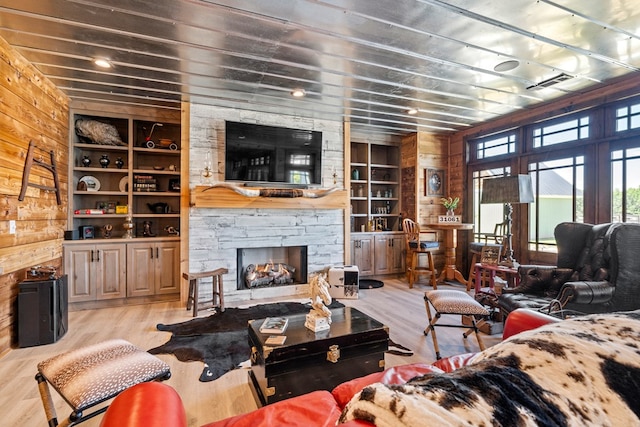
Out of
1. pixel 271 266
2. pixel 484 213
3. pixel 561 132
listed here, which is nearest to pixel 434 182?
pixel 484 213

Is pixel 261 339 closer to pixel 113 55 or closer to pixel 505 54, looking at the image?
pixel 113 55

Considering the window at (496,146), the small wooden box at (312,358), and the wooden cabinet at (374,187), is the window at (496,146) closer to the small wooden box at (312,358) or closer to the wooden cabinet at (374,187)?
the wooden cabinet at (374,187)

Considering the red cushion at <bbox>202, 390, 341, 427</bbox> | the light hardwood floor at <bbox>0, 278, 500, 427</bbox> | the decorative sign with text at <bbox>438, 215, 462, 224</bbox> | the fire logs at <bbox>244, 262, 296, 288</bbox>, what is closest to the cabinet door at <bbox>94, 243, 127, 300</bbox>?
the light hardwood floor at <bbox>0, 278, 500, 427</bbox>

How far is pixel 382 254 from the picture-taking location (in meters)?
5.47

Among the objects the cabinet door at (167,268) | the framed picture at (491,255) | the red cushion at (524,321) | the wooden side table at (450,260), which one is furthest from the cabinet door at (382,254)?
the red cushion at (524,321)

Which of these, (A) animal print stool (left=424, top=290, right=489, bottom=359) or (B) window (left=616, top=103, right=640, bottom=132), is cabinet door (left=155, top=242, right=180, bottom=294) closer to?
(A) animal print stool (left=424, top=290, right=489, bottom=359)

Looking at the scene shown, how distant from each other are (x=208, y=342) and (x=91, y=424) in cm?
111

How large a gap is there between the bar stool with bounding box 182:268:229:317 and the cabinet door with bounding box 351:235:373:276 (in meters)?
2.33

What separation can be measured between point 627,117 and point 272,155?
14.2 ft

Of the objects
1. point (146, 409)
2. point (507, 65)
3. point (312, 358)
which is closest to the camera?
point (146, 409)

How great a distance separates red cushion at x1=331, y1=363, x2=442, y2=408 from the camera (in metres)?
1.19

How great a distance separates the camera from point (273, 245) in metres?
4.38

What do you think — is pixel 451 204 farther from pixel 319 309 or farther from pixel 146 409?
pixel 146 409

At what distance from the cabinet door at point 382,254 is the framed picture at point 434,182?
46.6 inches
